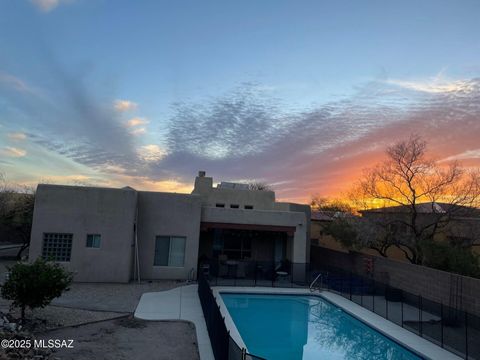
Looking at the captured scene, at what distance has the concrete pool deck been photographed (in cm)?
1126

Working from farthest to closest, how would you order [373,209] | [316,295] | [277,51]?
[373,209] → [316,295] → [277,51]

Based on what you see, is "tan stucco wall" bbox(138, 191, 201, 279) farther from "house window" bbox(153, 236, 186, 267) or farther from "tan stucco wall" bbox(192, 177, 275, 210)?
"tan stucco wall" bbox(192, 177, 275, 210)

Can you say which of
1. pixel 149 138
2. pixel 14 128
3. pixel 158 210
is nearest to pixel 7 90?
pixel 14 128

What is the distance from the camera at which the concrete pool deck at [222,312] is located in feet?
36.9

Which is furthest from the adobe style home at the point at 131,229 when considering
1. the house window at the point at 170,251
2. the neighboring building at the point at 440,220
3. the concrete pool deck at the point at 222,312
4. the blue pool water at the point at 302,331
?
the neighboring building at the point at 440,220

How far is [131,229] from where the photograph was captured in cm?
1969

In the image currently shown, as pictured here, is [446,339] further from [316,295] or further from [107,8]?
[107,8]

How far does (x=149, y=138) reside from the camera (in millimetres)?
22875

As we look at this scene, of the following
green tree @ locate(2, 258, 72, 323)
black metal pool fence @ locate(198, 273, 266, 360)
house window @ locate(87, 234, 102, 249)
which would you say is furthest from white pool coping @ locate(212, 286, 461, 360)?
house window @ locate(87, 234, 102, 249)

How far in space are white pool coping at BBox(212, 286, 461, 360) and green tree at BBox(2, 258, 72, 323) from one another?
225 inches

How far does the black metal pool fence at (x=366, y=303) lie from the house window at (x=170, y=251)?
5.84 ft

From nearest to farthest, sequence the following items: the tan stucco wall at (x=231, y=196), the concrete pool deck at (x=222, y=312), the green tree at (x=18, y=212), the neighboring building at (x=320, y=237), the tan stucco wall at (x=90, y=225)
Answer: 1. the concrete pool deck at (x=222, y=312)
2. the tan stucco wall at (x=90, y=225)
3. the green tree at (x=18, y=212)
4. the tan stucco wall at (x=231, y=196)
5. the neighboring building at (x=320, y=237)

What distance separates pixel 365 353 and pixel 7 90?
61.6 feet

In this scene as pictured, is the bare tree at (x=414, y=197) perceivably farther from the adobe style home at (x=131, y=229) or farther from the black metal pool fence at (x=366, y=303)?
the adobe style home at (x=131, y=229)
